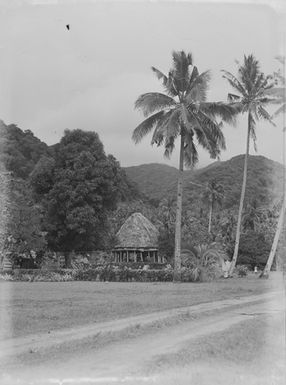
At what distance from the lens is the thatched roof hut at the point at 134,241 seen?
35.5 m

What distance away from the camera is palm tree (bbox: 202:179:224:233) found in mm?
45312

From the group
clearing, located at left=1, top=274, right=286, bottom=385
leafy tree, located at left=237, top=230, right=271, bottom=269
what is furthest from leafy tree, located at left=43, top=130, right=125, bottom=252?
clearing, located at left=1, top=274, right=286, bottom=385

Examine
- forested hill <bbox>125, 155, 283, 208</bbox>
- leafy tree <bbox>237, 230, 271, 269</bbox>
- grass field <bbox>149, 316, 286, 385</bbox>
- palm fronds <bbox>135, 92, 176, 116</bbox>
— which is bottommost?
grass field <bbox>149, 316, 286, 385</bbox>

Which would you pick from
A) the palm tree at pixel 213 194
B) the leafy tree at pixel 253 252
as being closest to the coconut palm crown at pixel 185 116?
the leafy tree at pixel 253 252

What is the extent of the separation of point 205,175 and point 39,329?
Result: 4285 centimetres

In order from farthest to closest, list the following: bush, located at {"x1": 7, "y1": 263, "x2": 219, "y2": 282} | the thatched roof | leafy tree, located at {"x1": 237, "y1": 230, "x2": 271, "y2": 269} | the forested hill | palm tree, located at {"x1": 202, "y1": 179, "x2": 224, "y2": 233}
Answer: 1. palm tree, located at {"x1": 202, "y1": 179, "x2": 224, "y2": 233}
2. leafy tree, located at {"x1": 237, "y1": 230, "x2": 271, "y2": 269}
3. the forested hill
4. the thatched roof
5. bush, located at {"x1": 7, "y1": 263, "x2": 219, "y2": 282}

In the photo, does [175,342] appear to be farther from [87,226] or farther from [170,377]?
[87,226]

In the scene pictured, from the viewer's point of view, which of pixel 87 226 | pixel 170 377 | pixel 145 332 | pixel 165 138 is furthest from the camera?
pixel 87 226

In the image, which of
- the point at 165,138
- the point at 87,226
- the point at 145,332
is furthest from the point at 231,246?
the point at 145,332

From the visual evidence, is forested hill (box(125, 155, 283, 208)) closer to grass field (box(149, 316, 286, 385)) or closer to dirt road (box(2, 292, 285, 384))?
dirt road (box(2, 292, 285, 384))

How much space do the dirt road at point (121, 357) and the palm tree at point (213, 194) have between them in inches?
1472

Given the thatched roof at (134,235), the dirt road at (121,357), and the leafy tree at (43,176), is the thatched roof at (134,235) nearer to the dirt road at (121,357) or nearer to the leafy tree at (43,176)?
the leafy tree at (43,176)

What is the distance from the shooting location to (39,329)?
7.07 m

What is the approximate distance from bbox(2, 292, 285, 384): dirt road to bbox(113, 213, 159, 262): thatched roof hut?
1076 inches
